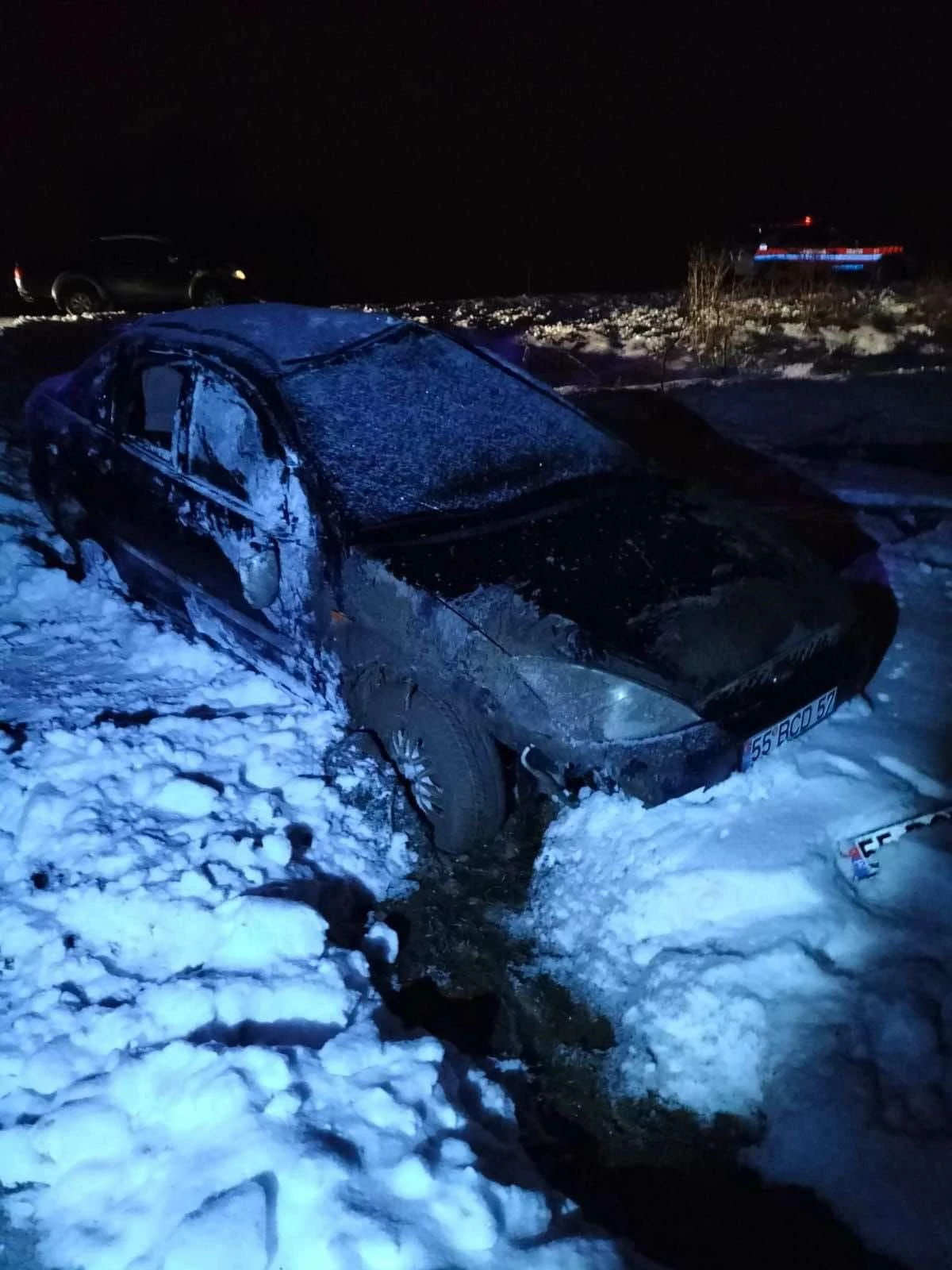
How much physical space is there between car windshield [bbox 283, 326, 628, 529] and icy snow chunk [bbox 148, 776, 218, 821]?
115 cm

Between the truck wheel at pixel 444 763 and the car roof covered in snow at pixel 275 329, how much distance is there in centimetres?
152

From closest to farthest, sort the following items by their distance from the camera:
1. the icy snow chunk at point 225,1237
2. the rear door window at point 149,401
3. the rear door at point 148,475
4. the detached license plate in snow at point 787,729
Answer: the icy snow chunk at point 225,1237, the detached license plate in snow at point 787,729, the rear door at point 148,475, the rear door window at point 149,401

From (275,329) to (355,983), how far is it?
9.25 ft

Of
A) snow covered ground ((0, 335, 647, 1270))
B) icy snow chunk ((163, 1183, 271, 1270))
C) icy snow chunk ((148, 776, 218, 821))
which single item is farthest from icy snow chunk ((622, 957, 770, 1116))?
icy snow chunk ((148, 776, 218, 821))

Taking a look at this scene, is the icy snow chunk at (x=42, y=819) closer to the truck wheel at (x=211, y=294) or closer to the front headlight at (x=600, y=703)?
the front headlight at (x=600, y=703)

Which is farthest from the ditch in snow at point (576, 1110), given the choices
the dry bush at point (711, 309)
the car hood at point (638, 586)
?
the dry bush at point (711, 309)

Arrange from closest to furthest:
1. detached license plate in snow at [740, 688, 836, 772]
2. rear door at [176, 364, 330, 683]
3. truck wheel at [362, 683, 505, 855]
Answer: detached license plate in snow at [740, 688, 836, 772], truck wheel at [362, 683, 505, 855], rear door at [176, 364, 330, 683]

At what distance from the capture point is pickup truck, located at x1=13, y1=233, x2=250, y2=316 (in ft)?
45.4

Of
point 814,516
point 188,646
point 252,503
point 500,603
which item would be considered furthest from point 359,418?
point 814,516

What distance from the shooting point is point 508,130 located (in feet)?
148

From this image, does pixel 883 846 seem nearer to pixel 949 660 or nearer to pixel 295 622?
pixel 949 660

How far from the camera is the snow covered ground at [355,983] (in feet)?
6.56

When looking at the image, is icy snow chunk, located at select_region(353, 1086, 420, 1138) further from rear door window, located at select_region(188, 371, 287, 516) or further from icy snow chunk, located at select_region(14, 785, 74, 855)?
rear door window, located at select_region(188, 371, 287, 516)

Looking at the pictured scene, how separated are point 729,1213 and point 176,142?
34322mm
